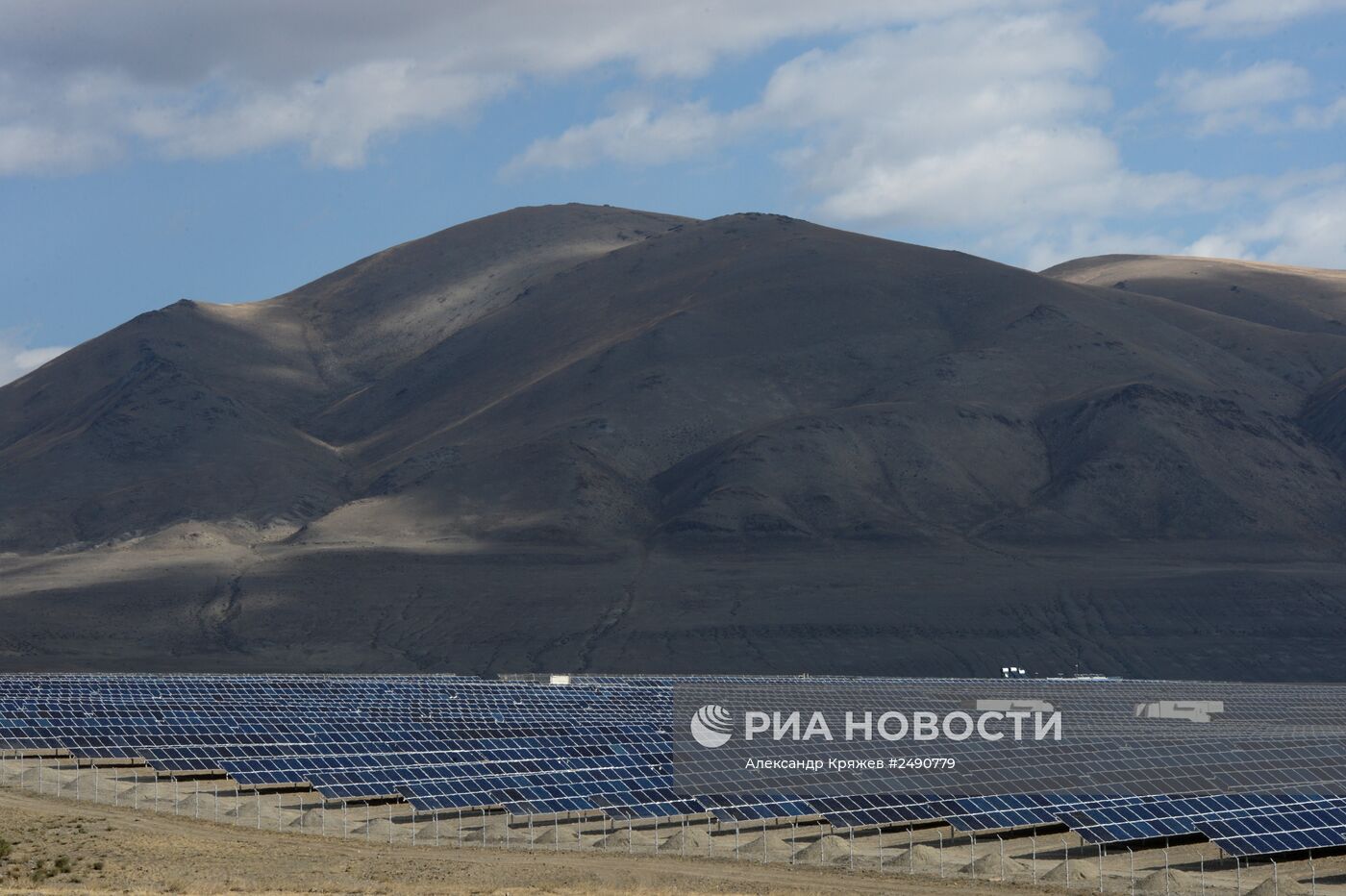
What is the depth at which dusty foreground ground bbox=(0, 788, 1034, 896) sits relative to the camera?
3525 cm

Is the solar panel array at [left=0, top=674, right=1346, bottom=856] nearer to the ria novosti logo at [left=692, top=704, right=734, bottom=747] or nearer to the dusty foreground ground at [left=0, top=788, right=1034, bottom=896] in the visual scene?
the ria novosti logo at [left=692, top=704, right=734, bottom=747]

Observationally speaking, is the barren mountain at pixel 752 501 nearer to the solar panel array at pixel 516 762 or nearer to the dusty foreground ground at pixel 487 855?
the solar panel array at pixel 516 762

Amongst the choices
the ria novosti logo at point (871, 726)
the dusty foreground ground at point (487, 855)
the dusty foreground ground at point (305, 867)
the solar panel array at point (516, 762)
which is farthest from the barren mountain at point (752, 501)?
the dusty foreground ground at point (305, 867)

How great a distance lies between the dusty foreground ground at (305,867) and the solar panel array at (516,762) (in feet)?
12.5

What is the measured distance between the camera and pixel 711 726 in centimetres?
5262

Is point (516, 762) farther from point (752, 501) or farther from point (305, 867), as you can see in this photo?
point (752, 501)

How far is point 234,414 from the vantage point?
18212 centimetres

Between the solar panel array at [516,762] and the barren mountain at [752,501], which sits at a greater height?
the barren mountain at [752,501]

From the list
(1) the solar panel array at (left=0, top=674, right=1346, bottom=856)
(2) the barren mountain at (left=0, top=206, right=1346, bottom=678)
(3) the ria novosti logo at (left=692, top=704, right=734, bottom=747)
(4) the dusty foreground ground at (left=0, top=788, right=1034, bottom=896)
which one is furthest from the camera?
(2) the barren mountain at (left=0, top=206, right=1346, bottom=678)

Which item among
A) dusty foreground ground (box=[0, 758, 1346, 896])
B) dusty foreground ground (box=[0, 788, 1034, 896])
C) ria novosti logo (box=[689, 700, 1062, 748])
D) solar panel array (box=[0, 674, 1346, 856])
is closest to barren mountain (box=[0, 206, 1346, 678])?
solar panel array (box=[0, 674, 1346, 856])

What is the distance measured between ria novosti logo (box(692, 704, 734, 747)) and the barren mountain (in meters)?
49.6

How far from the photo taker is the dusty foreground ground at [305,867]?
3525 centimetres

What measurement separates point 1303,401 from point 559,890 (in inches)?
5837

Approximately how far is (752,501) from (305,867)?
104 m
